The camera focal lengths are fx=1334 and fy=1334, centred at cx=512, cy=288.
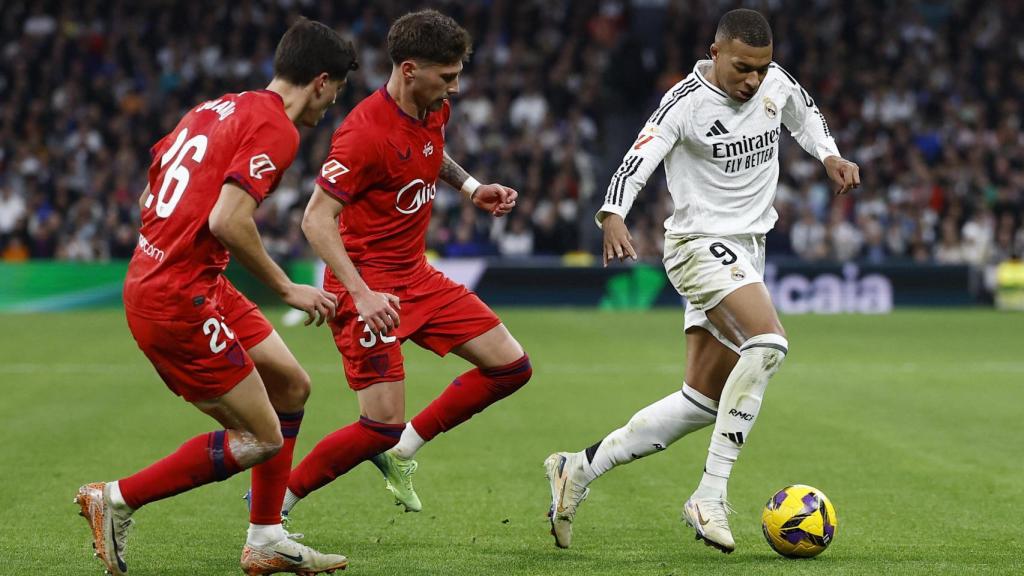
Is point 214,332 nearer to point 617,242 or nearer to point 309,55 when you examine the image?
point 309,55

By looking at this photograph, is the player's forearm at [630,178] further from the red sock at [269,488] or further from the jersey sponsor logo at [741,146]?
the red sock at [269,488]

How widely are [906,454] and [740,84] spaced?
353 cm

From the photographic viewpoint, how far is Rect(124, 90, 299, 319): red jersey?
4.82 meters

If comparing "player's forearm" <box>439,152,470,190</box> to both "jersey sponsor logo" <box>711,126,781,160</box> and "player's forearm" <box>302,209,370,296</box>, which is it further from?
"jersey sponsor logo" <box>711,126,781,160</box>

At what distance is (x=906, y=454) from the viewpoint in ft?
27.5

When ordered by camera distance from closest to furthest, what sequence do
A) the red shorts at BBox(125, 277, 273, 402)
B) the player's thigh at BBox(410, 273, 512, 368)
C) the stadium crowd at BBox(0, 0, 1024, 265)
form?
the red shorts at BBox(125, 277, 273, 402) < the player's thigh at BBox(410, 273, 512, 368) < the stadium crowd at BBox(0, 0, 1024, 265)

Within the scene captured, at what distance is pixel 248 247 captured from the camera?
4.66m

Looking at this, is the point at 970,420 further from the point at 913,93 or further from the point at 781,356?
the point at 913,93

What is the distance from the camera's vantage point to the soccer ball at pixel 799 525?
17.8 feet

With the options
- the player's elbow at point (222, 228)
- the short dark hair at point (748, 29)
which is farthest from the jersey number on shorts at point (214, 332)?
the short dark hair at point (748, 29)

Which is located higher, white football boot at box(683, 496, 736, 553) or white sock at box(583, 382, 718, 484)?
white sock at box(583, 382, 718, 484)

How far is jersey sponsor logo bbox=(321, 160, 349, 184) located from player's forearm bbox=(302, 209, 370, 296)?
0.17 m

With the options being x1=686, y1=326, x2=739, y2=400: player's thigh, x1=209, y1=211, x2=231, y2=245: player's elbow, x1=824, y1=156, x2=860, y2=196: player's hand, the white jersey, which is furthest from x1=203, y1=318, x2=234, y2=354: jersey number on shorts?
x1=824, y1=156, x2=860, y2=196: player's hand

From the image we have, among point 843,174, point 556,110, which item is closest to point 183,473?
point 843,174
